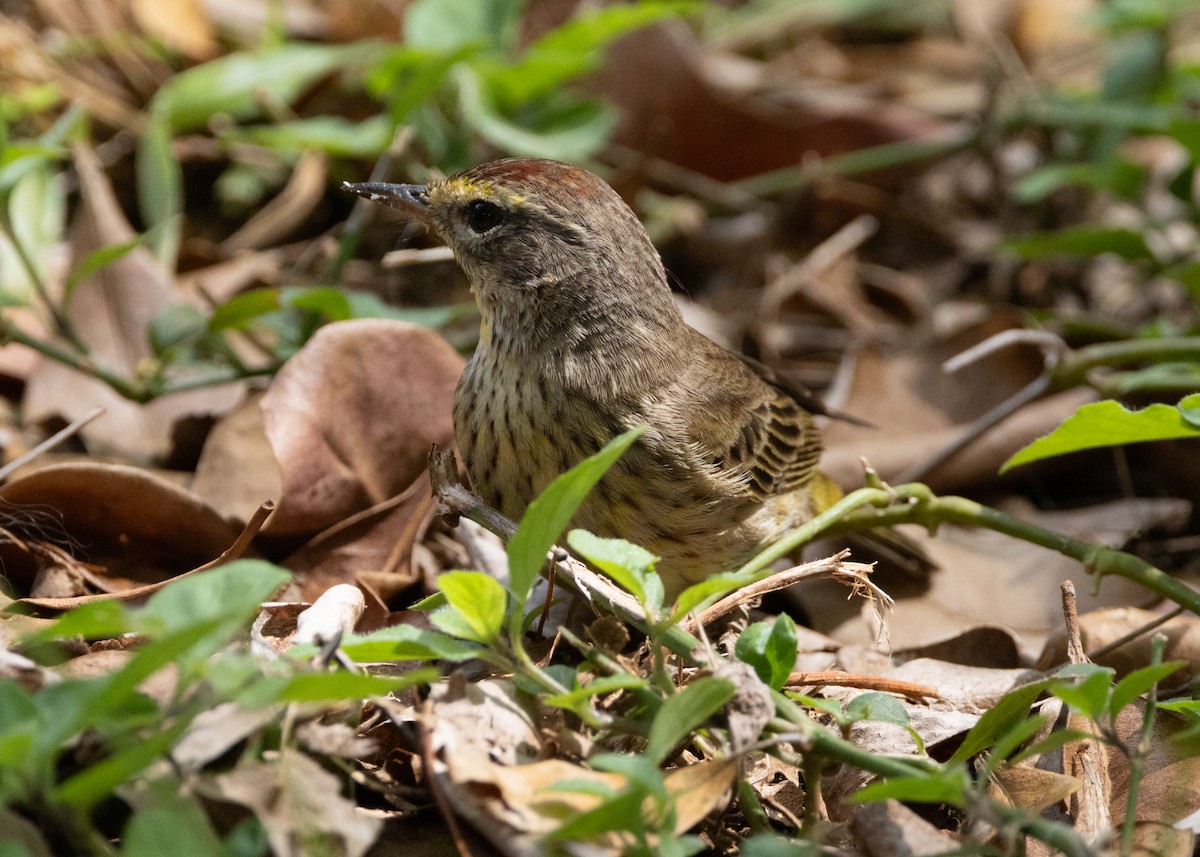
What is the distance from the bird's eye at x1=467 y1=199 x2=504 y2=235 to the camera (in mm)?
3662

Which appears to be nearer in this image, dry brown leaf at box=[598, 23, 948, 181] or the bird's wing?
the bird's wing

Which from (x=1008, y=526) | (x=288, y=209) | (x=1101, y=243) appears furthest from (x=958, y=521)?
(x=288, y=209)

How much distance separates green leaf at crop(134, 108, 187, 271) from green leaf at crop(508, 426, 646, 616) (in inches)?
124

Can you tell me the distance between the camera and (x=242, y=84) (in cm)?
523

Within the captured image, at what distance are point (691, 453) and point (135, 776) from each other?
1.84 meters

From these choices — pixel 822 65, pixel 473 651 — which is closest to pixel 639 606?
pixel 473 651

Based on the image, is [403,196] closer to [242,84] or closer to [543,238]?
[543,238]

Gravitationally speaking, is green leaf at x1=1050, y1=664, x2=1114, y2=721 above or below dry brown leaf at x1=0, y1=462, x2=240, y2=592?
above

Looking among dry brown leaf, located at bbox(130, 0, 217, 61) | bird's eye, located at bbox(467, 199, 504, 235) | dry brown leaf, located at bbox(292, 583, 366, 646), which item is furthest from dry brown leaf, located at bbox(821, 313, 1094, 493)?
dry brown leaf, located at bbox(130, 0, 217, 61)

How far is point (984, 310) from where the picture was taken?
578 cm

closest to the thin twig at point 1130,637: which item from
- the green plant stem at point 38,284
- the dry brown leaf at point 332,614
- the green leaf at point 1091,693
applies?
the green leaf at point 1091,693

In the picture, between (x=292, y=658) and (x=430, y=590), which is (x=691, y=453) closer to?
(x=430, y=590)

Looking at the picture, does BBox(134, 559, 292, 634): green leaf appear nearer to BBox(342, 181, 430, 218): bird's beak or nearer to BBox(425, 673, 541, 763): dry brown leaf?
BBox(425, 673, 541, 763): dry brown leaf

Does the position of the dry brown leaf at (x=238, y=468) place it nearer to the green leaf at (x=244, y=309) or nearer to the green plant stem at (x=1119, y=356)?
the green leaf at (x=244, y=309)
